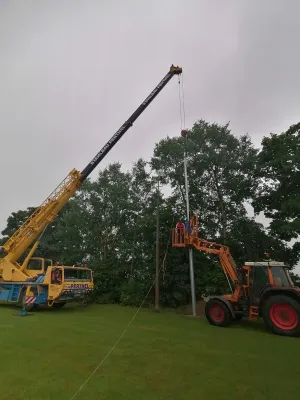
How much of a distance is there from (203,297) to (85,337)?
9446 millimetres

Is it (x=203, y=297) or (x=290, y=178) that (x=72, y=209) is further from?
(x=290, y=178)

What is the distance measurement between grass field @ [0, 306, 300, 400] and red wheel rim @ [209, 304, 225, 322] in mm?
1066

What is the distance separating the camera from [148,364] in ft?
17.6

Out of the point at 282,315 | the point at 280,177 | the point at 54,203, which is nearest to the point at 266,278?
the point at 282,315

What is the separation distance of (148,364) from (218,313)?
522 cm

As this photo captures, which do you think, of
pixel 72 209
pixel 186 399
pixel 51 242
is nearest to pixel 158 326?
pixel 186 399

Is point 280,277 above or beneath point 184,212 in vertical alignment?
beneath

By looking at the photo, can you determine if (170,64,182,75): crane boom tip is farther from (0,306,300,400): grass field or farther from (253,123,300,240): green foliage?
(0,306,300,400): grass field

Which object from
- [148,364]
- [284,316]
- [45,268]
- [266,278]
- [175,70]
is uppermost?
[175,70]

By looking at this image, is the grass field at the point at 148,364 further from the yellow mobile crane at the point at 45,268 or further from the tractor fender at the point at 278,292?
the yellow mobile crane at the point at 45,268

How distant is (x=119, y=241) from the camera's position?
2180 centimetres

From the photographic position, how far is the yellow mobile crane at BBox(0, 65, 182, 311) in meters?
13.1

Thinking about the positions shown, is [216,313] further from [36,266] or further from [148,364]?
[36,266]

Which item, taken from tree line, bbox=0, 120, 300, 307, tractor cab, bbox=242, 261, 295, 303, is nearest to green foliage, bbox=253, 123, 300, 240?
tree line, bbox=0, 120, 300, 307
